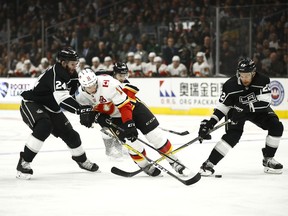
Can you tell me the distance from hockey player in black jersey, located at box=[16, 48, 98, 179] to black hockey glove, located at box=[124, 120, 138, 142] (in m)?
0.37

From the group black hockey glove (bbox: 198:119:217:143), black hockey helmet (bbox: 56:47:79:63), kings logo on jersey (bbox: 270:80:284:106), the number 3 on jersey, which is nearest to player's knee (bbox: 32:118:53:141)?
the number 3 on jersey

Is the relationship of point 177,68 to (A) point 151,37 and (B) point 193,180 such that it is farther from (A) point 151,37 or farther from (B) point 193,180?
(B) point 193,180

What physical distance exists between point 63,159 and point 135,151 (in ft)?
5.39

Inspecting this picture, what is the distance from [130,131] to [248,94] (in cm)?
111

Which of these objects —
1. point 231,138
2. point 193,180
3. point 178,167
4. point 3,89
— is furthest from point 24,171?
point 3,89

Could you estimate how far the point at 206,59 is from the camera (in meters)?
13.0

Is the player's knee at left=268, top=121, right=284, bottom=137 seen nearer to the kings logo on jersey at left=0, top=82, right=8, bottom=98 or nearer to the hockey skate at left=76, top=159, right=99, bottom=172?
the hockey skate at left=76, top=159, right=99, bottom=172

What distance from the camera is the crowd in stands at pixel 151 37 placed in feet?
39.6

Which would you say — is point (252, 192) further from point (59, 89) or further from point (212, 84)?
point (212, 84)

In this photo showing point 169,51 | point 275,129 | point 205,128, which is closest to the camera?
point 205,128

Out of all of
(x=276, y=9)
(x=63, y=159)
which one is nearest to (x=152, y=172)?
(x=63, y=159)

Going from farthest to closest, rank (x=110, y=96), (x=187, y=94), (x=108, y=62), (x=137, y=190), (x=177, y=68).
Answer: (x=108, y=62), (x=177, y=68), (x=187, y=94), (x=110, y=96), (x=137, y=190)

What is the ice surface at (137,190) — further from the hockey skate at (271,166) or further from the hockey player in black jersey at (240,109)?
the hockey player in black jersey at (240,109)

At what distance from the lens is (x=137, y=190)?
16.7ft
